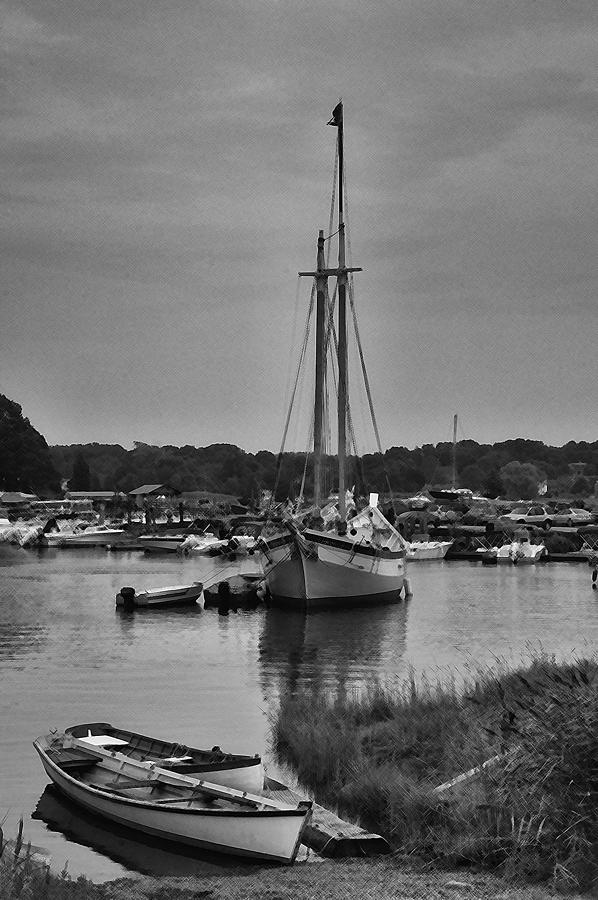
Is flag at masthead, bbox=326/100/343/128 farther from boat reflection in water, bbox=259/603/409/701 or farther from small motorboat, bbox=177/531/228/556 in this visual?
small motorboat, bbox=177/531/228/556

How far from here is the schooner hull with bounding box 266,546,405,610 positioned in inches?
2598

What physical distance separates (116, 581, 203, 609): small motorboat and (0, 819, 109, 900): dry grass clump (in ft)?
171

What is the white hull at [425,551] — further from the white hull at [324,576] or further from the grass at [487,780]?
the grass at [487,780]

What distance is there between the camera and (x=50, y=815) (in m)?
21.9

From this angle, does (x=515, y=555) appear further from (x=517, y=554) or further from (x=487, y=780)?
(x=487, y=780)

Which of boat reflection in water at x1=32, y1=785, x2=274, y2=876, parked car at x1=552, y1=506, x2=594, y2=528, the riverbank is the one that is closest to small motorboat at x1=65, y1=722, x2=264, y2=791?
boat reflection in water at x1=32, y1=785, x2=274, y2=876

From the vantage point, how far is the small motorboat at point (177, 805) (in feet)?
57.2

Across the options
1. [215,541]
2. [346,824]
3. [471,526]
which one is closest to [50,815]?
[346,824]

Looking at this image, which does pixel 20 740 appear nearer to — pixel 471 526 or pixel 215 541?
pixel 215 541

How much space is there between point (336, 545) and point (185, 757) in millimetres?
43824

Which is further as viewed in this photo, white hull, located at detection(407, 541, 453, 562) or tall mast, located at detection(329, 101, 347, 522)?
white hull, located at detection(407, 541, 453, 562)

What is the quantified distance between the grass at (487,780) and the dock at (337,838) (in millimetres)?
454

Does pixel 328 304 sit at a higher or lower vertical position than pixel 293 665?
higher

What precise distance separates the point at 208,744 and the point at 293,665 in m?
17.0
